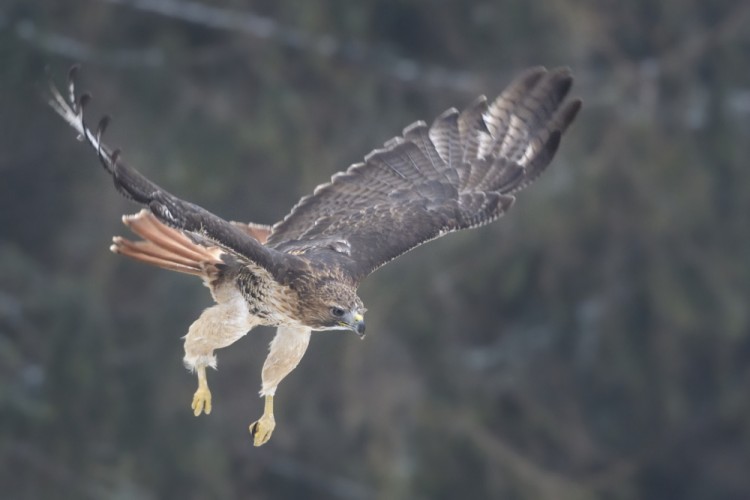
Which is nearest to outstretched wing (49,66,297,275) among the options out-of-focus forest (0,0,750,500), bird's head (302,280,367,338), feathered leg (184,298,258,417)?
bird's head (302,280,367,338)

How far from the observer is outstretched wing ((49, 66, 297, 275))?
8.81m

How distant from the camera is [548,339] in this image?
835 inches

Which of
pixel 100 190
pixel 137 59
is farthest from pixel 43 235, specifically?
pixel 137 59

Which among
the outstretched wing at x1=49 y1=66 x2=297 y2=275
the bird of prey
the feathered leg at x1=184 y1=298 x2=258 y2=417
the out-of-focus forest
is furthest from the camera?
the out-of-focus forest

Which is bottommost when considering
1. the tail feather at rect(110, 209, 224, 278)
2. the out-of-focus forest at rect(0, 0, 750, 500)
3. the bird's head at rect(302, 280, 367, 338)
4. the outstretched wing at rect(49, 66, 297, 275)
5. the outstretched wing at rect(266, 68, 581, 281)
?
the outstretched wing at rect(49, 66, 297, 275)

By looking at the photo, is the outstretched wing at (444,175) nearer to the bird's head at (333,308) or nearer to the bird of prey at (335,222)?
the bird of prey at (335,222)

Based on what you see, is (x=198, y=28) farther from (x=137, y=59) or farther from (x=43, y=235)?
(x=43, y=235)

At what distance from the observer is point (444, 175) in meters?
11.9

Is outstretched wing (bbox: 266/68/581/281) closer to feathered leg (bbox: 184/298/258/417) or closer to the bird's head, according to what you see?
feathered leg (bbox: 184/298/258/417)

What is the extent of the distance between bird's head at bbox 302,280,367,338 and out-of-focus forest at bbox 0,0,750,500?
344 inches

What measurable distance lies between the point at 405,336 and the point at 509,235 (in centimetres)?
157

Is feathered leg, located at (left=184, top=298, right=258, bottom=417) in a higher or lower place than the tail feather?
lower

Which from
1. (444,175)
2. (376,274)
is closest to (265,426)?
(444,175)

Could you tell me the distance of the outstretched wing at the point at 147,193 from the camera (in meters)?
8.81
